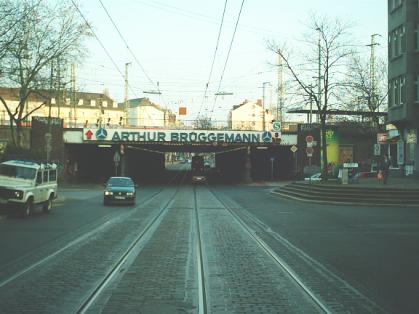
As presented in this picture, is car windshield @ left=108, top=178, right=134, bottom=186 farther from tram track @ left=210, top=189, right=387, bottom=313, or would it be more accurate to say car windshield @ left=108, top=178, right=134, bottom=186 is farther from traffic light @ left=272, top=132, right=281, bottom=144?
traffic light @ left=272, top=132, right=281, bottom=144

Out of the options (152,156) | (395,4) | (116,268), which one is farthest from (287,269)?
(152,156)

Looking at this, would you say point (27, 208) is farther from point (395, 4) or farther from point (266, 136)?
point (266, 136)

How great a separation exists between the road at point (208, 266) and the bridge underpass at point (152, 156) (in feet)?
111

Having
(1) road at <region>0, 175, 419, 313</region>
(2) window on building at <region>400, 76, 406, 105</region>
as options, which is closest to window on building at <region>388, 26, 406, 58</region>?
(2) window on building at <region>400, 76, 406, 105</region>

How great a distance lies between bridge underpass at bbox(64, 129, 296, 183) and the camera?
53.6 m

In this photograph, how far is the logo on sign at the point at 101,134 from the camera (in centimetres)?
5204

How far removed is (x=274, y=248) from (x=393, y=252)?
270 cm

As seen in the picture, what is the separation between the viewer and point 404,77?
35250mm

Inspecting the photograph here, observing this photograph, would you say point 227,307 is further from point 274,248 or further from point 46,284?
point 274,248

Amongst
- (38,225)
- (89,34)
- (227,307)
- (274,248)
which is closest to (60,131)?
(89,34)

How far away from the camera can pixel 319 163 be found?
58.7 metres

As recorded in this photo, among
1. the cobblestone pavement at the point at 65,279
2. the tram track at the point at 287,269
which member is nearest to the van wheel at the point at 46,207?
the tram track at the point at 287,269

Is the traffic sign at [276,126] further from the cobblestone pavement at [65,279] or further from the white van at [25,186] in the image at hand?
the cobblestone pavement at [65,279]

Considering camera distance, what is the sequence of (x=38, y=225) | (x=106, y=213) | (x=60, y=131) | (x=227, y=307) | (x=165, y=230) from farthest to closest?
(x=60, y=131)
(x=106, y=213)
(x=38, y=225)
(x=165, y=230)
(x=227, y=307)
